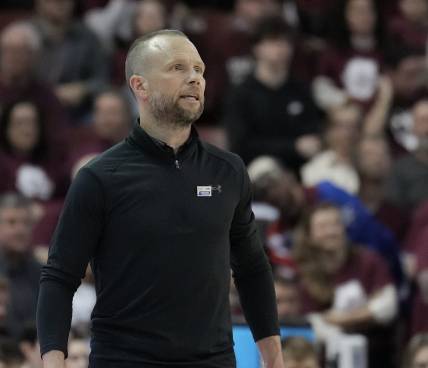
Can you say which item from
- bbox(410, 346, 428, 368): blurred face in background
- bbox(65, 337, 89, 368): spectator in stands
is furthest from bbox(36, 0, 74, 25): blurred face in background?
bbox(410, 346, 428, 368): blurred face in background

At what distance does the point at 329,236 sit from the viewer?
7332mm

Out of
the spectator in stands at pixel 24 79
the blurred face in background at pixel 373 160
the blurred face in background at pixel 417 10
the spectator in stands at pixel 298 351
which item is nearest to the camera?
the spectator in stands at pixel 298 351

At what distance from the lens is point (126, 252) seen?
3.47m

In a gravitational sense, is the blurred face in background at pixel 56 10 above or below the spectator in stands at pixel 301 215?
above

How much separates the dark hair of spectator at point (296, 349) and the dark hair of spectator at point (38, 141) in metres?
3.54

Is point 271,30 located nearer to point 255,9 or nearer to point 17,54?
point 255,9

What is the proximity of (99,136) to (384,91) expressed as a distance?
2362mm

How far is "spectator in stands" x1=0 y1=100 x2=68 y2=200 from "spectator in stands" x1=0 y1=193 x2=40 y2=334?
Result: 989 millimetres

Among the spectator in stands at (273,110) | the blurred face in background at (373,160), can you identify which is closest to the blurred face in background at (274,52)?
the spectator in stands at (273,110)

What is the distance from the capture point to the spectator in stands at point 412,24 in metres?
10.2

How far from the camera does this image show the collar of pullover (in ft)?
→ 11.6

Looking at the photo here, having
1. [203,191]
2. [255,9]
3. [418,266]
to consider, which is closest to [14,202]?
[418,266]

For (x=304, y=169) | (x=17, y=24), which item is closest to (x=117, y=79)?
(x=17, y=24)

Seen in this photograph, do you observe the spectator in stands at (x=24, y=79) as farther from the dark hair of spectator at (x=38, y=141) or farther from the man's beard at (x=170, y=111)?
the man's beard at (x=170, y=111)
